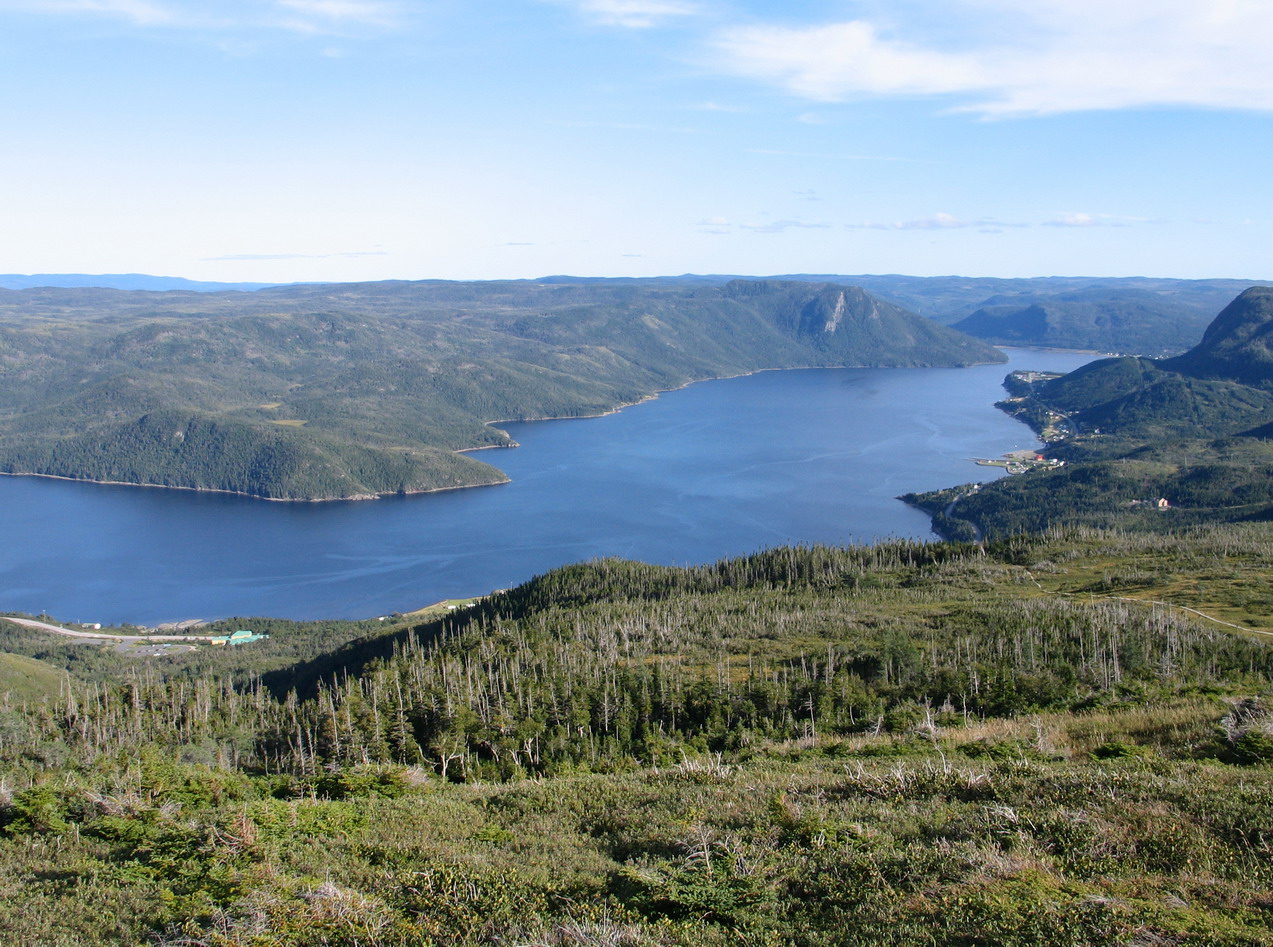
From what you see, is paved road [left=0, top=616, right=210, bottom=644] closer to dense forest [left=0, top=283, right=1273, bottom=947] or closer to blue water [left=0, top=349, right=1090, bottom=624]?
blue water [left=0, top=349, right=1090, bottom=624]

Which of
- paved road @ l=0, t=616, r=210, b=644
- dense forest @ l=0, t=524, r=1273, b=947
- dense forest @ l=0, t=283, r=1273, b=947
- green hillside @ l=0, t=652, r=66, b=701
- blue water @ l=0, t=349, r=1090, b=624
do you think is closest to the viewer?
dense forest @ l=0, t=524, r=1273, b=947

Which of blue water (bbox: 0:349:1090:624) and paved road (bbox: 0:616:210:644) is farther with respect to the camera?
blue water (bbox: 0:349:1090:624)

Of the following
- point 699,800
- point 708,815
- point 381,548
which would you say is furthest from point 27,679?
point 381,548

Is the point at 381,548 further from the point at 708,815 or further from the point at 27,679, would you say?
the point at 708,815

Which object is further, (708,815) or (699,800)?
(699,800)

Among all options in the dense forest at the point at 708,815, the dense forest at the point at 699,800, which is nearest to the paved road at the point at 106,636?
the dense forest at the point at 699,800

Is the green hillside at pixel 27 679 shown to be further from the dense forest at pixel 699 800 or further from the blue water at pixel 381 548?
the blue water at pixel 381 548

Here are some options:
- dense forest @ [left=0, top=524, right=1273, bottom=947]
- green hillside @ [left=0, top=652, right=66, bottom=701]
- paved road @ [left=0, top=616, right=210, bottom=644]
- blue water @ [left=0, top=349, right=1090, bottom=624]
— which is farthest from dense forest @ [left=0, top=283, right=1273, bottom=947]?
blue water @ [left=0, top=349, right=1090, bottom=624]

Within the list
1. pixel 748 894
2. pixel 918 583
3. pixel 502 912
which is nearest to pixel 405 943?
pixel 502 912

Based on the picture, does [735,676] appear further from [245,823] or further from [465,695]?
→ [245,823]
